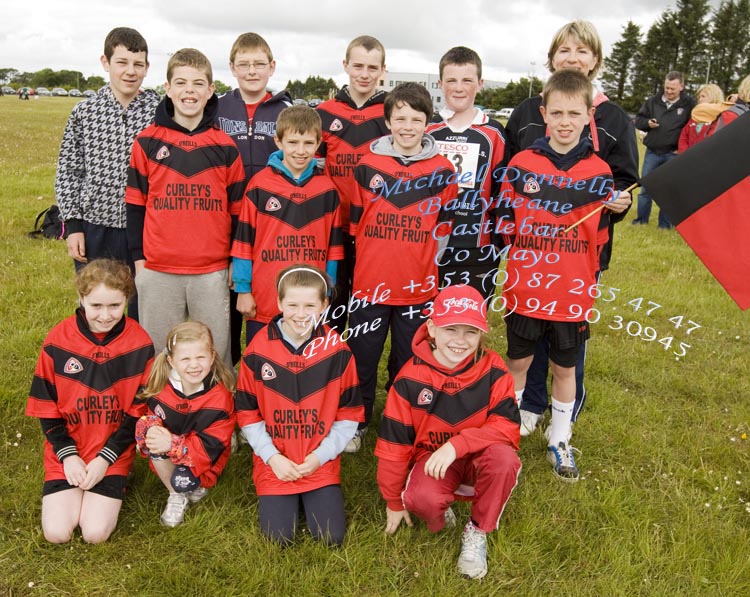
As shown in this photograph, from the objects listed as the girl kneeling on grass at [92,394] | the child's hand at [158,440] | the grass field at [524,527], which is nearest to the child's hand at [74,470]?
the girl kneeling on grass at [92,394]

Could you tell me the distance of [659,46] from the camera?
2825 inches

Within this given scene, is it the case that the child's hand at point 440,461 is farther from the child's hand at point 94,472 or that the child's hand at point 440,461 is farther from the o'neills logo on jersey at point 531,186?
the child's hand at point 94,472

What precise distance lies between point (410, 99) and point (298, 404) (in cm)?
206

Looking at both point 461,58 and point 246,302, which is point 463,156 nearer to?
point 461,58

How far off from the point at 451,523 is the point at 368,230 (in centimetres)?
191

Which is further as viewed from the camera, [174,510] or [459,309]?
[174,510]

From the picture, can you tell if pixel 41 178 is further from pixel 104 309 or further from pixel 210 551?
pixel 210 551

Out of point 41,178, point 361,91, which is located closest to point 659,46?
point 41,178

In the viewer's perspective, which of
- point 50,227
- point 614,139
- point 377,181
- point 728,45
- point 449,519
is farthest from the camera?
point 728,45

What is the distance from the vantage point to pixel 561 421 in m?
4.30

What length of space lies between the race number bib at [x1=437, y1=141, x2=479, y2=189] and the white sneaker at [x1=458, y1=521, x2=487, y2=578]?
2.31 metres

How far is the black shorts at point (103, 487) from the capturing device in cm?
358

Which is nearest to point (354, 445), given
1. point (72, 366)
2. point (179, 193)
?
point (72, 366)

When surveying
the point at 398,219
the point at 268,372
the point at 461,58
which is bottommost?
the point at 268,372
